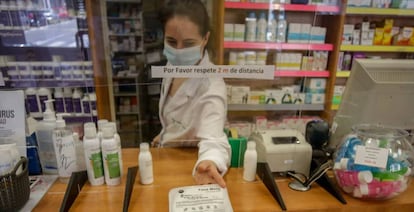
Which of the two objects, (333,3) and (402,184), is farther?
(333,3)

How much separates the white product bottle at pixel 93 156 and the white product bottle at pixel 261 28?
180 centimetres

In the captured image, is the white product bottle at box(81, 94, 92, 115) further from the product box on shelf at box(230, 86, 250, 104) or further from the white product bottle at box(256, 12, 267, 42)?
the white product bottle at box(256, 12, 267, 42)

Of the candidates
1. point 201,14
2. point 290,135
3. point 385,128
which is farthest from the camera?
point 201,14

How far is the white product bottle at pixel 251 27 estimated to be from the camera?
7.30 feet

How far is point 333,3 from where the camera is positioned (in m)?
2.05

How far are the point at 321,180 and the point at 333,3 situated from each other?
1716 millimetres

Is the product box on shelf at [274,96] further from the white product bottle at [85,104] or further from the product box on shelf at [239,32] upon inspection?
the white product bottle at [85,104]

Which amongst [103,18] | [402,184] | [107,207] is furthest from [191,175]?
[103,18]

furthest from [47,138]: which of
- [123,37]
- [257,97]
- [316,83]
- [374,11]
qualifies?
[374,11]

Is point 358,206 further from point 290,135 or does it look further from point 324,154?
point 290,135

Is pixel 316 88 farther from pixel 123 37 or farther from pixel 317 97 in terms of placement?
pixel 123 37

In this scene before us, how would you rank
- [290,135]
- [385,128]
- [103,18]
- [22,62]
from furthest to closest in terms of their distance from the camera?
1. [103,18]
2. [22,62]
3. [290,135]
4. [385,128]

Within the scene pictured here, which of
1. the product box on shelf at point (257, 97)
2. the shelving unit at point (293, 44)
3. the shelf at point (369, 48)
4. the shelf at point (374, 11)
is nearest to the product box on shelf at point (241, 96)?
the product box on shelf at point (257, 97)

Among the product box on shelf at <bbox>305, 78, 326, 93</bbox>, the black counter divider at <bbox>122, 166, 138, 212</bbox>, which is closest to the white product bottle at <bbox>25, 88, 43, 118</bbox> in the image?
the black counter divider at <bbox>122, 166, 138, 212</bbox>
